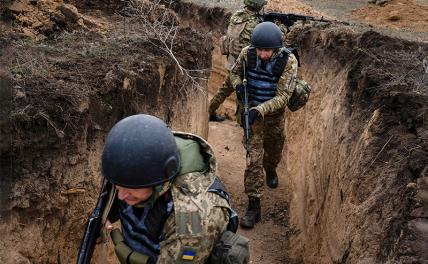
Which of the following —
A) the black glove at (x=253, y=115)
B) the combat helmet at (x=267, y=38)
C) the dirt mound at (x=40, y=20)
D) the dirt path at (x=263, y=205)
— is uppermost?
the combat helmet at (x=267, y=38)

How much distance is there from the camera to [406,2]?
51.7ft

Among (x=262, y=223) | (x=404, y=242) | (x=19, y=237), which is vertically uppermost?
(x=404, y=242)

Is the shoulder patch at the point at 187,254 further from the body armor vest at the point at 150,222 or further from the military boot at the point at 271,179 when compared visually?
the military boot at the point at 271,179

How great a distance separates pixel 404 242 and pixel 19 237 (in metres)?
2.82

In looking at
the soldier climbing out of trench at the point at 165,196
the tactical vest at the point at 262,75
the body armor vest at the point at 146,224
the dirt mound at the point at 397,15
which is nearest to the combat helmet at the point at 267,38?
the tactical vest at the point at 262,75

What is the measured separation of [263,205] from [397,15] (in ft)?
29.1

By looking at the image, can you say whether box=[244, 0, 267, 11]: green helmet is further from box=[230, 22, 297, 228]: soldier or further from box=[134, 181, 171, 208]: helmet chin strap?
box=[134, 181, 171, 208]: helmet chin strap

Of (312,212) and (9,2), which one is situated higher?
(9,2)

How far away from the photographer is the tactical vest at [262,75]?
680 centimetres

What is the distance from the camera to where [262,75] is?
6945 millimetres

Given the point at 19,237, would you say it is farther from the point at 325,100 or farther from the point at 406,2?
the point at 406,2

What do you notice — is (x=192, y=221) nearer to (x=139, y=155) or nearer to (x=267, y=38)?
(x=139, y=155)

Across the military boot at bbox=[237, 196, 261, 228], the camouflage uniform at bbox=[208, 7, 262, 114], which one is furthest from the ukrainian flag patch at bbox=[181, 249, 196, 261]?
the camouflage uniform at bbox=[208, 7, 262, 114]

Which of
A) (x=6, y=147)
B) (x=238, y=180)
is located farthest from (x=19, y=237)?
(x=238, y=180)
